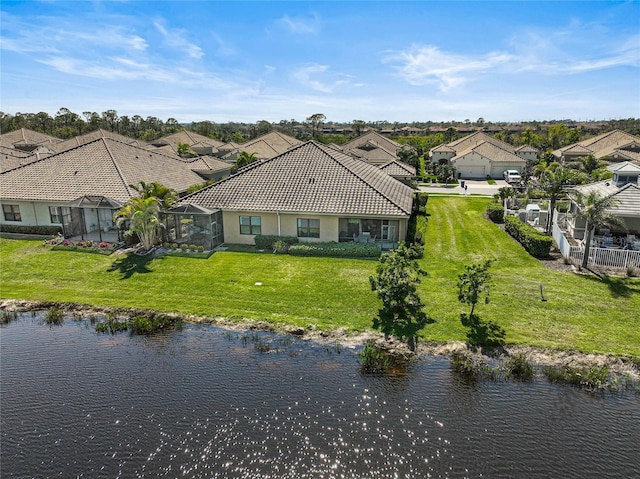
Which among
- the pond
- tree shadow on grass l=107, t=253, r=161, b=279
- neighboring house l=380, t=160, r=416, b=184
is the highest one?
neighboring house l=380, t=160, r=416, b=184

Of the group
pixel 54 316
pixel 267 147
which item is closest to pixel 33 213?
pixel 54 316

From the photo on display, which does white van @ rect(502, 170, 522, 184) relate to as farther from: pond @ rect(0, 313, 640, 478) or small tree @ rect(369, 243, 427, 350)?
pond @ rect(0, 313, 640, 478)

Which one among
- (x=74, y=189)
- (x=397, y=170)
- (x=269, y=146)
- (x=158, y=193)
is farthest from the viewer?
(x=269, y=146)

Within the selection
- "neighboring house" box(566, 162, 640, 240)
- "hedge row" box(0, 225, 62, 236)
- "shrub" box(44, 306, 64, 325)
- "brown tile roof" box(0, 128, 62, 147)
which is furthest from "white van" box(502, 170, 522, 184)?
"brown tile roof" box(0, 128, 62, 147)

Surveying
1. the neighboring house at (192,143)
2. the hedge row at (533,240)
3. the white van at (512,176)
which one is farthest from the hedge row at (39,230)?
the white van at (512,176)

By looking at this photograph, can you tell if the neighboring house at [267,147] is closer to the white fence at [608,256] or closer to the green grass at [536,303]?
the green grass at [536,303]

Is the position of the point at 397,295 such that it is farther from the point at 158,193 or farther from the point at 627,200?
the point at 158,193
